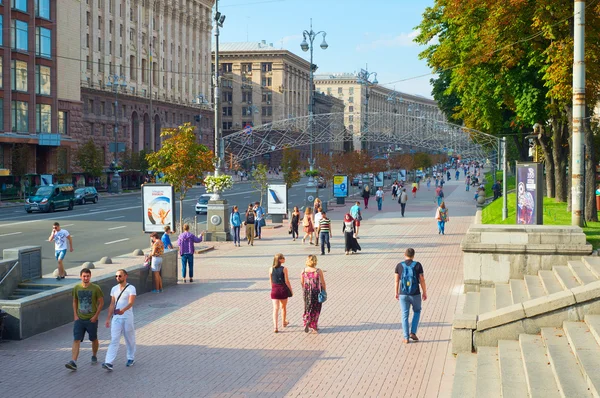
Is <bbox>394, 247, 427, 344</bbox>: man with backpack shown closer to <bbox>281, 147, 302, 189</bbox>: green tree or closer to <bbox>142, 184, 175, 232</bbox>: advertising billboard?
<bbox>142, 184, 175, 232</bbox>: advertising billboard

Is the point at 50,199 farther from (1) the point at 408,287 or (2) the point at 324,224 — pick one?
(1) the point at 408,287

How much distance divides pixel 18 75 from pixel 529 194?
2170 inches

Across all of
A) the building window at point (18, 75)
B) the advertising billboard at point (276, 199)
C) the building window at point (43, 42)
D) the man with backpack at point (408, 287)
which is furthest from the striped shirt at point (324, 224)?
the building window at point (43, 42)

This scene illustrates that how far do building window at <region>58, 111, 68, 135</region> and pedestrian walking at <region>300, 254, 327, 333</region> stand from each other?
6287 centimetres

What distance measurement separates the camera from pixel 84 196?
2386 inches

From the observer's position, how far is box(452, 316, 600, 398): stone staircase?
29.6 ft

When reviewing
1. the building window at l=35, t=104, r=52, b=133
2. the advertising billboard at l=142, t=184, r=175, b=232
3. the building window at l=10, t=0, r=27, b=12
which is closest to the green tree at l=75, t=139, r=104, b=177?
the building window at l=35, t=104, r=52, b=133

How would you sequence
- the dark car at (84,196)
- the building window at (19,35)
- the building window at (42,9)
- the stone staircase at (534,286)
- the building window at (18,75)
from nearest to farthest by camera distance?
the stone staircase at (534,286)
the dark car at (84,196)
the building window at (19,35)
the building window at (18,75)
the building window at (42,9)

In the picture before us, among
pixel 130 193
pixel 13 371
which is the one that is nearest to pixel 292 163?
pixel 130 193

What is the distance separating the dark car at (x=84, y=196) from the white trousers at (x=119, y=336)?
1937 inches

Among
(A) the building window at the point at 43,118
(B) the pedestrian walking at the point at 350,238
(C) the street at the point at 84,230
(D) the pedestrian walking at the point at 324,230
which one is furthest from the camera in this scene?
(A) the building window at the point at 43,118

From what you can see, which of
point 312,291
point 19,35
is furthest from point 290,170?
point 312,291

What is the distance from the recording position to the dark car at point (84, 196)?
5964 cm

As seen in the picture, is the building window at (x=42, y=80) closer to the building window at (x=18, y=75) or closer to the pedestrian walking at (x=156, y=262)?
the building window at (x=18, y=75)
